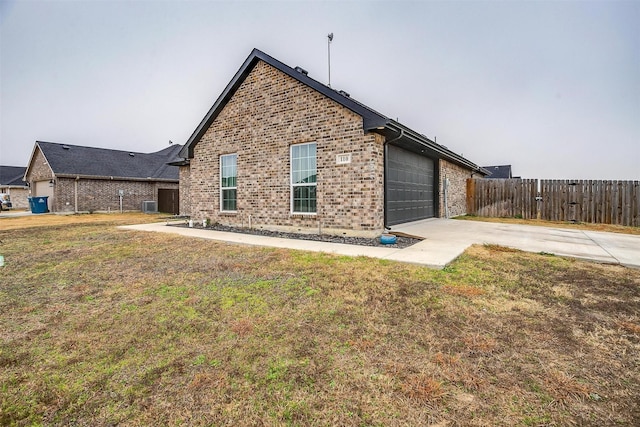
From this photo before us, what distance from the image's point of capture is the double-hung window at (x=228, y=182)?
10.8m

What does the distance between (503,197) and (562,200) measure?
2.43m

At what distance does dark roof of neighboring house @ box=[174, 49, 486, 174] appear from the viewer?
24.7 feet

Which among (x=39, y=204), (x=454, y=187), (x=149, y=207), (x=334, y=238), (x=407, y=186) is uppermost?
(x=454, y=187)

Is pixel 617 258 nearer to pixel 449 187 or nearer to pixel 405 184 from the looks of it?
pixel 405 184

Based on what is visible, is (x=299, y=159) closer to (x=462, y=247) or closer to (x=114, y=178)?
(x=462, y=247)

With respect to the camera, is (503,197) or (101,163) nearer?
(503,197)

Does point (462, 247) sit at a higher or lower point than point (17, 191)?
lower

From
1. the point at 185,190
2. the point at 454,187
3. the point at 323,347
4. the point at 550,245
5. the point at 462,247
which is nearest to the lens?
the point at 323,347

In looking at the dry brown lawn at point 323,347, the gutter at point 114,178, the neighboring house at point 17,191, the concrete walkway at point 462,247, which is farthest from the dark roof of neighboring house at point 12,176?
the dry brown lawn at point 323,347

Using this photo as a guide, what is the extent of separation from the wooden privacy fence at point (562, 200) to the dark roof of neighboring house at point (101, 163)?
68.2ft

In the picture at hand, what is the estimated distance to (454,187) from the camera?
15.5 meters

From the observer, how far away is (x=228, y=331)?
2816 mm

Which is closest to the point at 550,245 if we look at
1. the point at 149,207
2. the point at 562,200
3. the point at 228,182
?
the point at 562,200

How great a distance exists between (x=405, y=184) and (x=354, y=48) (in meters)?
10.4
